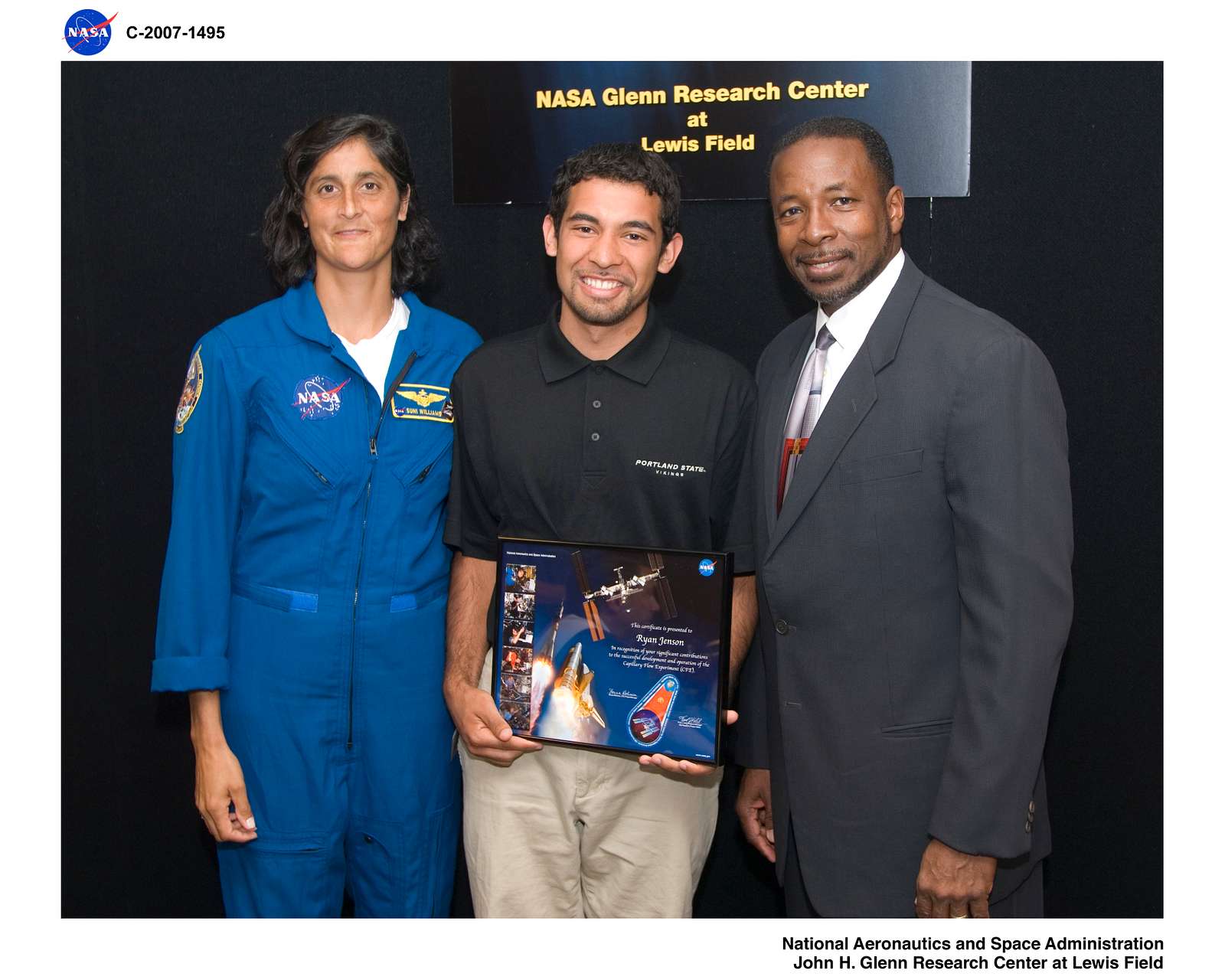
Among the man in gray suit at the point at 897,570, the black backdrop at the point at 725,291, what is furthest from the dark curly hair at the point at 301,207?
the man in gray suit at the point at 897,570

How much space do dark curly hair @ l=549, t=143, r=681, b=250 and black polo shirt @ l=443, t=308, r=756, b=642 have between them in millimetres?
235

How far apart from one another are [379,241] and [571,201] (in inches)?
18.1

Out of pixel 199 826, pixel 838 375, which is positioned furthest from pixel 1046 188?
pixel 199 826

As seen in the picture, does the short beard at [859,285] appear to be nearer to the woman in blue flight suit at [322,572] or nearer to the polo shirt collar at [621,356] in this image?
the polo shirt collar at [621,356]

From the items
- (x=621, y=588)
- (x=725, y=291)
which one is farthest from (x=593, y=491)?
(x=725, y=291)

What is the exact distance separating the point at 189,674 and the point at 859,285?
1.67 metres

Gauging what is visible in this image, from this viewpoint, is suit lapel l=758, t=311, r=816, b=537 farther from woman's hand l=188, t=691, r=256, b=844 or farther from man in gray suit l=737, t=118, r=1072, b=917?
woman's hand l=188, t=691, r=256, b=844

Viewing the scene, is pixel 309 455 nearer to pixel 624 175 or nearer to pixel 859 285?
pixel 624 175

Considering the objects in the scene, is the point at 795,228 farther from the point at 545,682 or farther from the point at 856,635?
the point at 545,682

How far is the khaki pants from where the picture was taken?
237 cm

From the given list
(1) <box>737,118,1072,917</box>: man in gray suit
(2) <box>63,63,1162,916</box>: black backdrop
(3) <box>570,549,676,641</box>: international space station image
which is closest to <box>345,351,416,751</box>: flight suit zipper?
(3) <box>570,549,676,641</box>: international space station image

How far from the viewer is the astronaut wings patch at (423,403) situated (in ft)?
7.92

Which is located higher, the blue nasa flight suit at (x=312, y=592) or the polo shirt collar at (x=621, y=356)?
the polo shirt collar at (x=621, y=356)

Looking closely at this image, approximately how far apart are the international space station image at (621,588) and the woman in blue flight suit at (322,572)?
429 millimetres
